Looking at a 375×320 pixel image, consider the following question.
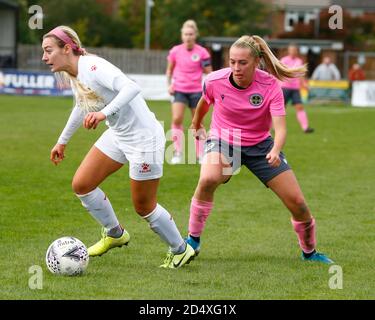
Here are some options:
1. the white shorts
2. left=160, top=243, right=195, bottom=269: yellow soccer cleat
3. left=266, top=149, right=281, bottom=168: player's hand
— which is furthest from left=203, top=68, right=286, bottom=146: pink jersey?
left=160, top=243, right=195, bottom=269: yellow soccer cleat

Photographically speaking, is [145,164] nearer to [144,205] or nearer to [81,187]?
[144,205]

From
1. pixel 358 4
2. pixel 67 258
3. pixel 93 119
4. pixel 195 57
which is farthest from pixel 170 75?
pixel 358 4

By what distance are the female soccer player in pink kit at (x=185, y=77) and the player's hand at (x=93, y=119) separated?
8.45 metres

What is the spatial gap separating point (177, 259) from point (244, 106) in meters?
1.35

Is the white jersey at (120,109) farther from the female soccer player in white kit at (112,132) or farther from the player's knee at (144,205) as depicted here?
the player's knee at (144,205)

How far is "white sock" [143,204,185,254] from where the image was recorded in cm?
769

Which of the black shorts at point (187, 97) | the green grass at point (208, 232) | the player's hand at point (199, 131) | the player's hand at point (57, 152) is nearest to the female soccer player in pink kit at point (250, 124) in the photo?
the player's hand at point (199, 131)

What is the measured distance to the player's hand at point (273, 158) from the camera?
7453mm

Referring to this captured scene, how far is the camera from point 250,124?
7.92 m

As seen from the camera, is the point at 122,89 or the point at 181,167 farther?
the point at 181,167

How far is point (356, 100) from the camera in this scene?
3441 centimetres
